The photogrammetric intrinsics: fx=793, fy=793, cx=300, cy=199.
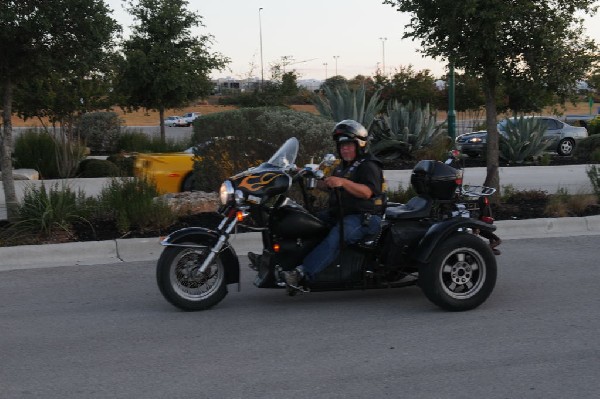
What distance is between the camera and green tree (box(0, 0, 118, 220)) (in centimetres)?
968

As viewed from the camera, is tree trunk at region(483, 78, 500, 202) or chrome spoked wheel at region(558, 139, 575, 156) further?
chrome spoked wheel at region(558, 139, 575, 156)

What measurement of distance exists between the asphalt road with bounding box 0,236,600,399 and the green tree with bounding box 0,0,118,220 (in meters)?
3.07

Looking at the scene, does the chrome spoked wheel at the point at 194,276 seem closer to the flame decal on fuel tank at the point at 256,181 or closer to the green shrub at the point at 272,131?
the flame decal on fuel tank at the point at 256,181

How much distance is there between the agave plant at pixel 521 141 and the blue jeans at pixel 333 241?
14.7 meters

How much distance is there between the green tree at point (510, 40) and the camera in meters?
11.2

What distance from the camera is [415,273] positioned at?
7164 mm

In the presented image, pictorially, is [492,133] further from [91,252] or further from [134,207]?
[91,252]

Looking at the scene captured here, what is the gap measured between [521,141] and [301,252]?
1516 centimetres

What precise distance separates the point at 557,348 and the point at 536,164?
15839mm

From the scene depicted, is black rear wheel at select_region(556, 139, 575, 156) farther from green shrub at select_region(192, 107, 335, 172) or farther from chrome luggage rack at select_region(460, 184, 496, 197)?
chrome luggage rack at select_region(460, 184, 496, 197)

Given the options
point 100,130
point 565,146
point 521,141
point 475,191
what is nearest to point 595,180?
point 475,191

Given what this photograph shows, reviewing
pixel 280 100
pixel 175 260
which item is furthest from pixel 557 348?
pixel 280 100

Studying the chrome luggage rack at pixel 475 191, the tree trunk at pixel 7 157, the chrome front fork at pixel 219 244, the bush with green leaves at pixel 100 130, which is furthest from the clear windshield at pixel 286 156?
the bush with green leaves at pixel 100 130

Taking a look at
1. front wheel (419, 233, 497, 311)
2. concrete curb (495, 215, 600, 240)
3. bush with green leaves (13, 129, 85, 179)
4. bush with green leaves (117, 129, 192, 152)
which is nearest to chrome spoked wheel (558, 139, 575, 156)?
bush with green leaves (117, 129, 192, 152)
